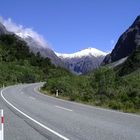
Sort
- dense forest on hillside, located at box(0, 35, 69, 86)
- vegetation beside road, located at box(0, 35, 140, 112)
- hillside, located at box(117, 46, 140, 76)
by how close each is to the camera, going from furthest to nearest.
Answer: hillside, located at box(117, 46, 140, 76)
dense forest on hillside, located at box(0, 35, 69, 86)
vegetation beside road, located at box(0, 35, 140, 112)

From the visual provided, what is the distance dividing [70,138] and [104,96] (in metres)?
19.4

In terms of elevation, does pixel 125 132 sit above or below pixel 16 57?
below

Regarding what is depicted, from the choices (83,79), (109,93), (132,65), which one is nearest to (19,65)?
(132,65)

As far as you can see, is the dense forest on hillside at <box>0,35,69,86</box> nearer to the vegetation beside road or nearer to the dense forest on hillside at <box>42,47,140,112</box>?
the vegetation beside road

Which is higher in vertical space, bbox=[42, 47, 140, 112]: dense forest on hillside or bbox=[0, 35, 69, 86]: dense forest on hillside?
bbox=[0, 35, 69, 86]: dense forest on hillside

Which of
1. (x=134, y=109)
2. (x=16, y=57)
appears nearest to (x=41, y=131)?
(x=134, y=109)

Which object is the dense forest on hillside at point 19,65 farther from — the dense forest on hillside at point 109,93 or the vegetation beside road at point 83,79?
the dense forest on hillside at point 109,93

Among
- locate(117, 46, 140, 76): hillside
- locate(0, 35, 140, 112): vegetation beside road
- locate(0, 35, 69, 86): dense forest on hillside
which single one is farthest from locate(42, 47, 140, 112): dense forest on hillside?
locate(117, 46, 140, 76): hillside

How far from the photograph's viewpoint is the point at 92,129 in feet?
42.2

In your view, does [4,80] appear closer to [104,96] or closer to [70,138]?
[104,96]

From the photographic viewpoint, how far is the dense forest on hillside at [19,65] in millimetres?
95294

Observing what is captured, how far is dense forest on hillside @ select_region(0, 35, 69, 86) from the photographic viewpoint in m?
95.3

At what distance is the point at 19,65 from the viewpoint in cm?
11856

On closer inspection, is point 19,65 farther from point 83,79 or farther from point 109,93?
point 109,93
